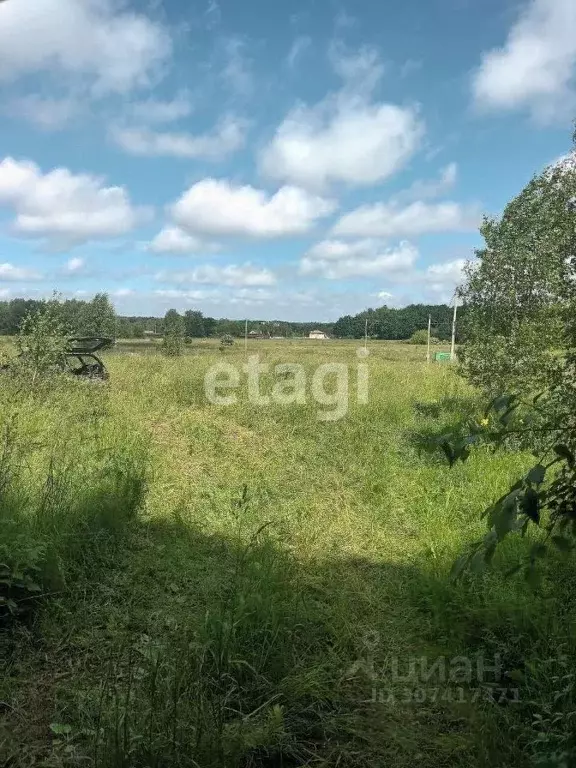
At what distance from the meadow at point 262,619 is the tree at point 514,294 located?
1.48 meters

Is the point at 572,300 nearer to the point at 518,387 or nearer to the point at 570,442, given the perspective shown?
the point at 518,387

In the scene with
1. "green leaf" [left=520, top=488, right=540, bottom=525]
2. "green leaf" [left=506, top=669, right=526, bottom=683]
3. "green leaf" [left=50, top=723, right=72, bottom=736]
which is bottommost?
"green leaf" [left=50, top=723, right=72, bottom=736]

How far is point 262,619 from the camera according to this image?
8.96ft

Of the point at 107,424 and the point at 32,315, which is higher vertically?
the point at 32,315

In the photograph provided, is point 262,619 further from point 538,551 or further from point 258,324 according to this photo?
point 258,324

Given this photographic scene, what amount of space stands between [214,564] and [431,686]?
1705 millimetres

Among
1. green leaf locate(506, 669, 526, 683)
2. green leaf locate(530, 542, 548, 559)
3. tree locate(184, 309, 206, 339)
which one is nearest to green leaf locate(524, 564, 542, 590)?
green leaf locate(530, 542, 548, 559)

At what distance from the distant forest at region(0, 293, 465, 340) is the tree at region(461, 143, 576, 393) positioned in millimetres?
12777

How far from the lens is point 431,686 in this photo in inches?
97.1

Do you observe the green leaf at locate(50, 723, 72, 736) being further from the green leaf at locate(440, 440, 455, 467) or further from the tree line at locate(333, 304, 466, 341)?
the tree line at locate(333, 304, 466, 341)

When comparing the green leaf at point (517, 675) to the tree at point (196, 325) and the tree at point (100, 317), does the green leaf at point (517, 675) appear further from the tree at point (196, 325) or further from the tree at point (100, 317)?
the tree at point (196, 325)

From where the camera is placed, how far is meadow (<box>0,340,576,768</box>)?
6.72 ft

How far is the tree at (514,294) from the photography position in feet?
19.6

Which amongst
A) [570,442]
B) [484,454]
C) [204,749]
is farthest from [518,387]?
[204,749]
